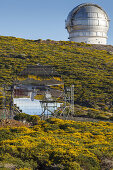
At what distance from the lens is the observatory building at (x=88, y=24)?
72.2 metres

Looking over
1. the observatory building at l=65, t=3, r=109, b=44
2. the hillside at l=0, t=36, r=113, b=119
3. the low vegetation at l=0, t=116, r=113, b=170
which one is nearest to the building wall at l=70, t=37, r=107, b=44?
the observatory building at l=65, t=3, r=109, b=44

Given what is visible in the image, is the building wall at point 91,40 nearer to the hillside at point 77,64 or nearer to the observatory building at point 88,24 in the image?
the observatory building at point 88,24

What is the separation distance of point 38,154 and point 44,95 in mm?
13952

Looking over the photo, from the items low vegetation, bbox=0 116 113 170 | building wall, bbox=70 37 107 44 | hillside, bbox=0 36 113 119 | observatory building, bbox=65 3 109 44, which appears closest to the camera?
low vegetation, bbox=0 116 113 170

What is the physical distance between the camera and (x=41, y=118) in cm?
2488

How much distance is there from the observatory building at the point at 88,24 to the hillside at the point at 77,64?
9.76 ft

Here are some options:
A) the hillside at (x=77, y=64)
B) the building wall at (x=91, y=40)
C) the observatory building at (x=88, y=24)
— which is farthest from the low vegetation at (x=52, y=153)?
the building wall at (x=91, y=40)

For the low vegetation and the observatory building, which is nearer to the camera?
the low vegetation

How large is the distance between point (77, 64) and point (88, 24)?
18.5m

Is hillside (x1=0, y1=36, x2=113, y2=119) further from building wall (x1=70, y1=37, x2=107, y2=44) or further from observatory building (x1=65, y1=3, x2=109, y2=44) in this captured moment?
observatory building (x1=65, y1=3, x2=109, y2=44)

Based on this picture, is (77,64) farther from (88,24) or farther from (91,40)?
(91,40)

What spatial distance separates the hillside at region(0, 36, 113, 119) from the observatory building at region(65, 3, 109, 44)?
9.76 ft

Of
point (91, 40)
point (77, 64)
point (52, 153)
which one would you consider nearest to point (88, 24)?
point (91, 40)

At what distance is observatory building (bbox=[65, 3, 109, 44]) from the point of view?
72250 mm
